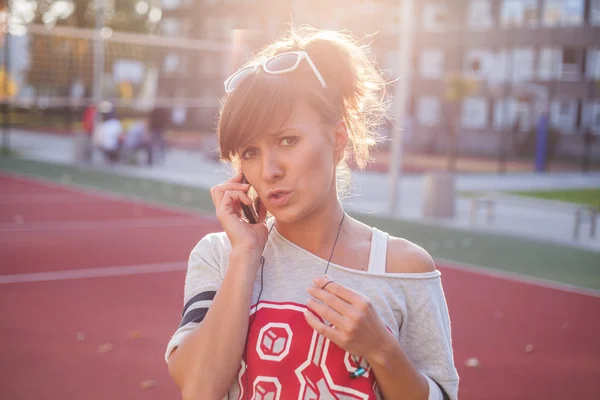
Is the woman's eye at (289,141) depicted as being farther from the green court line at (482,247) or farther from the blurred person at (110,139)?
the blurred person at (110,139)

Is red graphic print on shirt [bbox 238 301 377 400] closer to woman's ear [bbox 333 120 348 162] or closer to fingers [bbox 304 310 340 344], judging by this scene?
fingers [bbox 304 310 340 344]

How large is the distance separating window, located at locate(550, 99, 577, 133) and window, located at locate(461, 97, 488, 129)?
4.07 metres

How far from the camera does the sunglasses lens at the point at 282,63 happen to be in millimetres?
2092

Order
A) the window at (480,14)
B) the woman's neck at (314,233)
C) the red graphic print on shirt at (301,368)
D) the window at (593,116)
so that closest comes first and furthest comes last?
the red graphic print on shirt at (301,368) < the woman's neck at (314,233) < the window at (593,116) < the window at (480,14)

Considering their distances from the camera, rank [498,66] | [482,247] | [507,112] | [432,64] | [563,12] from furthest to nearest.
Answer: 1. [432,64]
2. [507,112]
3. [498,66]
4. [563,12]
5. [482,247]

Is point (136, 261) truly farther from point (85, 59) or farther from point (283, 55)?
point (85, 59)

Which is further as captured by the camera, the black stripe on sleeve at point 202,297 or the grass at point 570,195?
the grass at point 570,195

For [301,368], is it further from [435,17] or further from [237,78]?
[435,17]

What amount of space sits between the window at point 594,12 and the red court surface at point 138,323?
3715cm

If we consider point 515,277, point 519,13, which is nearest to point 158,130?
point 515,277

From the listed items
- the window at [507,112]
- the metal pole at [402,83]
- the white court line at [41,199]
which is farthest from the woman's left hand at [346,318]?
the window at [507,112]

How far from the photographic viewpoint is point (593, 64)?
4369 centimetres

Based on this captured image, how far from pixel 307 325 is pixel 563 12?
4633 cm

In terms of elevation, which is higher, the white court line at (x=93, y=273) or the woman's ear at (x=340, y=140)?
the woman's ear at (x=340, y=140)
